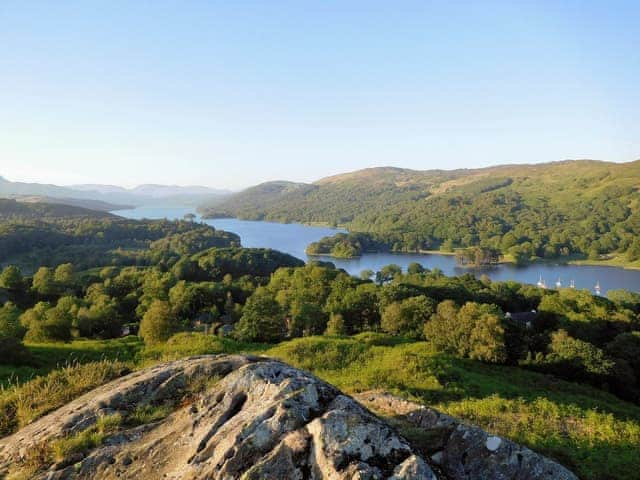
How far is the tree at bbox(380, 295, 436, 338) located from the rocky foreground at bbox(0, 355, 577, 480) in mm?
36831

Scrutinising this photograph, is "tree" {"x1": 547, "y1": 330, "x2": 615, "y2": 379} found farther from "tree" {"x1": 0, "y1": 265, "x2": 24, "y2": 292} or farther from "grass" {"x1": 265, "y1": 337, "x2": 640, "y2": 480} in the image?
"tree" {"x1": 0, "y1": 265, "x2": 24, "y2": 292}

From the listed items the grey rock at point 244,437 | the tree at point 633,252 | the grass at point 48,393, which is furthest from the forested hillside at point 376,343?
the tree at point 633,252

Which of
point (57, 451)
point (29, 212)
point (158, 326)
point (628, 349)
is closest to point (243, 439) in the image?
point (57, 451)

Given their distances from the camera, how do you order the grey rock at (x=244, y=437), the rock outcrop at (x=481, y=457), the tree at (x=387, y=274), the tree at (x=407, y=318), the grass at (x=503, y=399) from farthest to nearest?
the tree at (x=387, y=274) → the tree at (x=407, y=318) → the grass at (x=503, y=399) → the rock outcrop at (x=481, y=457) → the grey rock at (x=244, y=437)

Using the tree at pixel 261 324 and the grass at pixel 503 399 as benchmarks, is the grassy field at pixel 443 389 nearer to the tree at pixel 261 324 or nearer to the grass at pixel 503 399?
the grass at pixel 503 399

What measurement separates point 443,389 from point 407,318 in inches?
1045

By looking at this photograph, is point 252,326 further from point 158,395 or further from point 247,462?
point 247,462

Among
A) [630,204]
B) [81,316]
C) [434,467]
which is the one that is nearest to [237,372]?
[434,467]

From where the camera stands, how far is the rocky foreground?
4.64 meters

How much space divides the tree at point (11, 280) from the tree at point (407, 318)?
56.5 metres

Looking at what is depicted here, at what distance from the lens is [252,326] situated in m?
35.4

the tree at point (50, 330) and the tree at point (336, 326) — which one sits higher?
the tree at point (50, 330)

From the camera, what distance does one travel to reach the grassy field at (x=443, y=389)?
29.2 feet

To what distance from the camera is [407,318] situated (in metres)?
44.1
